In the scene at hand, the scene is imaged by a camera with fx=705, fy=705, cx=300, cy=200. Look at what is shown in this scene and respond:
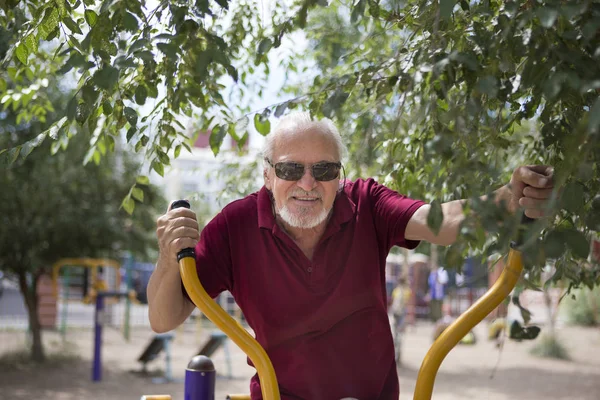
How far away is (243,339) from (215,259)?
0.53 m

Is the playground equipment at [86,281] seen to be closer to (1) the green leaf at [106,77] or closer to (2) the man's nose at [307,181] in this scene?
(2) the man's nose at [307,181]

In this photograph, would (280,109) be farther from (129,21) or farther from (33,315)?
(33,315)

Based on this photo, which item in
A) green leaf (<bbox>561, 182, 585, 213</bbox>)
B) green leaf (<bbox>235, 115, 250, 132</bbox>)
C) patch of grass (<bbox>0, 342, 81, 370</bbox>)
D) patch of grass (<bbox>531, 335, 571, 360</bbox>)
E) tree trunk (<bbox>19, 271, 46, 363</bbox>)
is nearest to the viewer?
green leaf (<bbox>561, 182, 585, 213</bbox>)

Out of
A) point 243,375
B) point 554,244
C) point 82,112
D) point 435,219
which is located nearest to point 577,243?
point 554,244

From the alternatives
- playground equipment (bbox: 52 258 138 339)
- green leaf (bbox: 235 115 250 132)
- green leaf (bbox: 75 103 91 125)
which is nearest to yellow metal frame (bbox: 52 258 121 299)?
playground equipment (bbox: 52 258 138 339)

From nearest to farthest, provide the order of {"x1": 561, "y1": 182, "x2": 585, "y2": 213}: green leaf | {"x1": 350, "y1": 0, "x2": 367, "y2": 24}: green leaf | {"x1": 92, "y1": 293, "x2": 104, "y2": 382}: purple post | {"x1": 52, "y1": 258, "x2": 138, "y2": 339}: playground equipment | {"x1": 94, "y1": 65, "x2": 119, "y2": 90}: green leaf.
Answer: {"x1": 561, "y1": 182, "x2": 585, "y2": 213}: green leaf < {"x1": 94, "y1": 65, "x2": 119, "y2": 90}: green leaf < {"x1": 350, "y1": 0, "x2": 367, "y2": 24}: green leaf < {"x1": 92, "y1": 293, "x2": 104, "y2": 382}: purple post < {"x1": 52, "y1": 258, "x2": 138, "y2": 339}: playground equipment

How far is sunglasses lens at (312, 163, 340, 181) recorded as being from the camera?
96.3 inches

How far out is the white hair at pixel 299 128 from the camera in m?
2.52

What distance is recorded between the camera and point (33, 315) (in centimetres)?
1027

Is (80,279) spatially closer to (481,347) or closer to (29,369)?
(29,369)

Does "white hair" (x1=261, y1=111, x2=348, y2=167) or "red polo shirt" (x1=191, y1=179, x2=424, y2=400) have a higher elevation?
"white hair" (x1=261, y1=111, x2=348, y2=167)

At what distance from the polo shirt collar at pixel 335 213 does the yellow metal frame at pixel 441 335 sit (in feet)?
1.76

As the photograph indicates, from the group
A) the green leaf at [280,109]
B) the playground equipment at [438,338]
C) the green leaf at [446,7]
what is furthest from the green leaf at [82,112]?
the green leaf at [446,7]

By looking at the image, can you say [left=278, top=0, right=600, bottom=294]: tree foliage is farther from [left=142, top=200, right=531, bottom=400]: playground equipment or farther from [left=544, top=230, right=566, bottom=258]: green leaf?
[left=142, top=200, right=531, bottom=400]: playground equipment
